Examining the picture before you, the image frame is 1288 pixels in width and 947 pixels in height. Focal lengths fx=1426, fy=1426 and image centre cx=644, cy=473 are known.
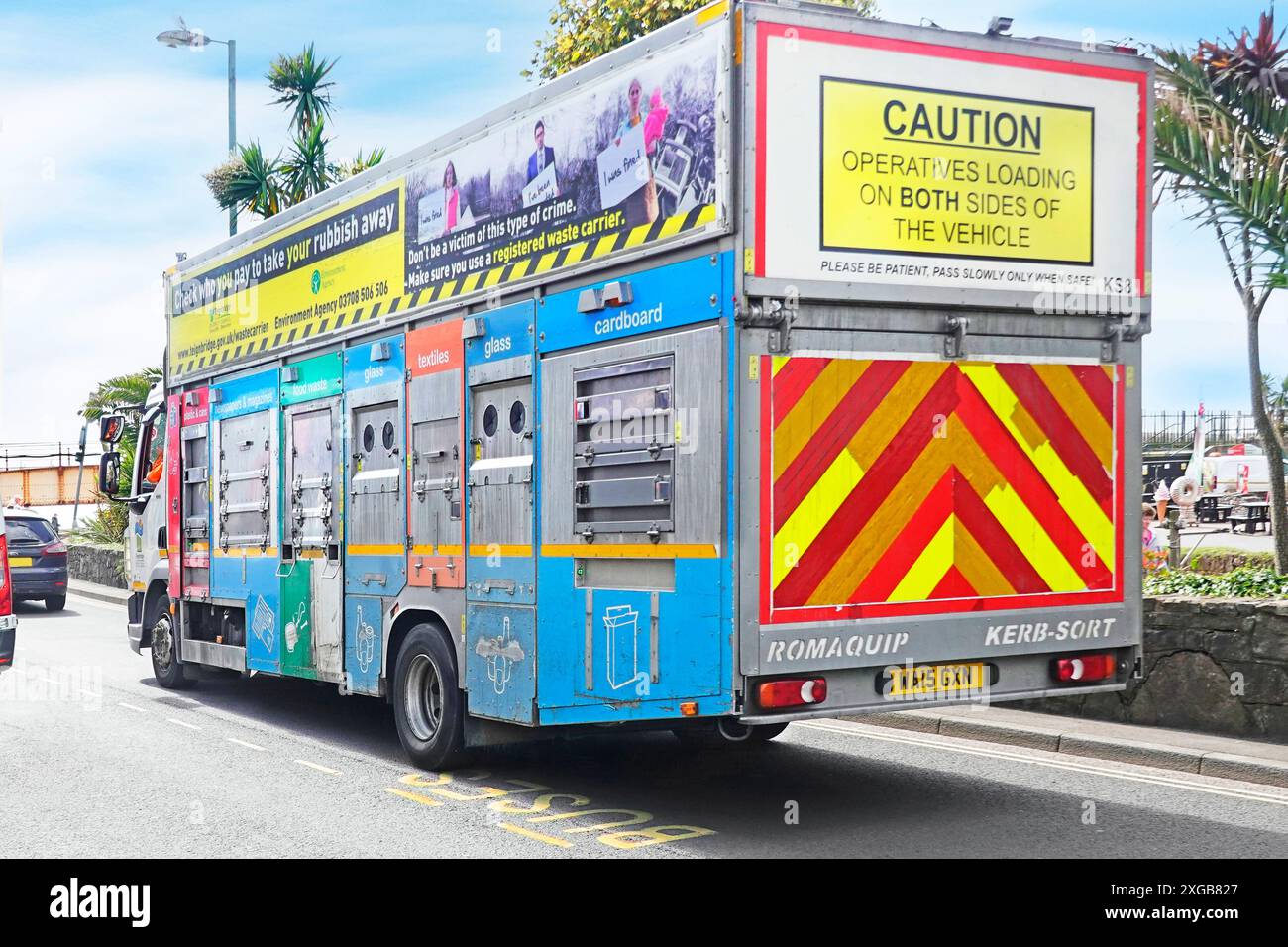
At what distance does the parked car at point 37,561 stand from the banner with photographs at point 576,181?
16.0 meters

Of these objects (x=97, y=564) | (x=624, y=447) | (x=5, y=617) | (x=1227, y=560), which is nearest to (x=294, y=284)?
(x=5, y=617)

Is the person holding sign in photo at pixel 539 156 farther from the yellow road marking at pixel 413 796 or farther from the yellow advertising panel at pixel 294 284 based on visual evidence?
the yellow road marking at pixel 413 796

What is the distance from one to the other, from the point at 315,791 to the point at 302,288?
396 centimetres

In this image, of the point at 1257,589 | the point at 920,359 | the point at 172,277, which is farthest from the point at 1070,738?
the point at 172,277

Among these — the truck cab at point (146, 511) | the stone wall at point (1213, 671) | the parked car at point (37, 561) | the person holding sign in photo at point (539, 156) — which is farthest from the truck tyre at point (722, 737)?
the parked car at point (37, 561)

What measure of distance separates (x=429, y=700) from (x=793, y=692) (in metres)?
3.12

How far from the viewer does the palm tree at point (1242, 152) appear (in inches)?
413

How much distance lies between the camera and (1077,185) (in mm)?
7148

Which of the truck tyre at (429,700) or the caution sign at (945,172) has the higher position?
the caution sign at (945,172)

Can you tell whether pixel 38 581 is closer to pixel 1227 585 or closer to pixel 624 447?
pixel 624 447

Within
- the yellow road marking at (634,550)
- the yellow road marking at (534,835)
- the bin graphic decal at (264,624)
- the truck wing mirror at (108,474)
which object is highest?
the truck wing mirror at (108,474)

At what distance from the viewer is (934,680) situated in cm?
675

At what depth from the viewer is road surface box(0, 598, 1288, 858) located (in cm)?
668

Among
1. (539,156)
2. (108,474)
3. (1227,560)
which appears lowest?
(1227,560)
